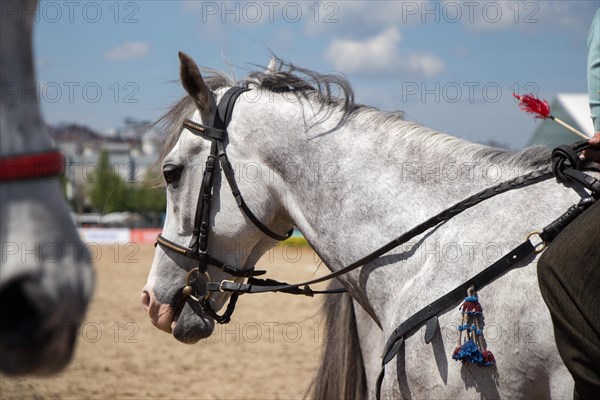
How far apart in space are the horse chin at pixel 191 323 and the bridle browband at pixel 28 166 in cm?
213

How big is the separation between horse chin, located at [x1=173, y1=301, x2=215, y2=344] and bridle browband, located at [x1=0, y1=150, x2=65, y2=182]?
213 centimetres

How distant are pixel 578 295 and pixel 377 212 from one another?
39.8 inches

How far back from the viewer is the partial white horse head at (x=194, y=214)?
353 centimetres

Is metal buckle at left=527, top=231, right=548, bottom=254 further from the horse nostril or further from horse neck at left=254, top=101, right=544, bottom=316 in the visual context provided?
the horse nostril

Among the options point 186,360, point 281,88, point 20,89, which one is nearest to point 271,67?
point 281,88

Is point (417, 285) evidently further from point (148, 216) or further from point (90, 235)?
point (148, 216)

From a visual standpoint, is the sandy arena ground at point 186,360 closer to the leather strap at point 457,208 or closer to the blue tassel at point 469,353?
the leather strap at point 457,208

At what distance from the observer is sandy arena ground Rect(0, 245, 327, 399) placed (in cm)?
734

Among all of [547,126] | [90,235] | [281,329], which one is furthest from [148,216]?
[281,329]

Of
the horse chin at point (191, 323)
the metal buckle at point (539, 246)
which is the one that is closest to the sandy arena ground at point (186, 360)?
the horse chin at point (191, 323)

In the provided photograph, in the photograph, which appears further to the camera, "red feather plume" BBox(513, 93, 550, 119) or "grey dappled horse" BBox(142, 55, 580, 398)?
"red feather plume" BBox(513, 93, 550, 119)

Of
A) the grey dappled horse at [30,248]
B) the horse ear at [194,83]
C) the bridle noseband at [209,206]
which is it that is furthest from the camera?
the bridle noseband at [209,206]

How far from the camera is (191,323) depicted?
12.1 ft

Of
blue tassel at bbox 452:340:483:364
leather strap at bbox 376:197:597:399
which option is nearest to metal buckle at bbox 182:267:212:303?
leather strap at bbox 376:197:597:399
